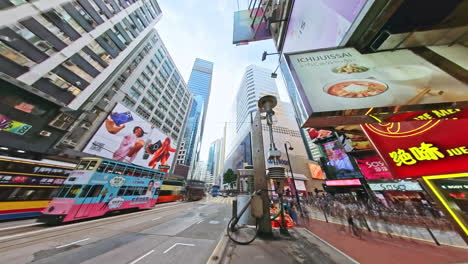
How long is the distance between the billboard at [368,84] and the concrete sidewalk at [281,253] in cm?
346

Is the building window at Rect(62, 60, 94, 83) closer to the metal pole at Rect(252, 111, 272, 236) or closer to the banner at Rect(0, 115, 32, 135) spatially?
the banner at Rect(0, 115, 32, 135)

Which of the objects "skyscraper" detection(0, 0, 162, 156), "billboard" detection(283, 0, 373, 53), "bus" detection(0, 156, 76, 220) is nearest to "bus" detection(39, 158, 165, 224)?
"bus" detection(0, 156, 76, 220)

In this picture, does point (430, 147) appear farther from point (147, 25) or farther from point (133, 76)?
point (147, 25)

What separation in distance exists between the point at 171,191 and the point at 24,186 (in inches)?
617

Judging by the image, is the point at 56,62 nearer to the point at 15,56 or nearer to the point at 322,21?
the point at 15,56

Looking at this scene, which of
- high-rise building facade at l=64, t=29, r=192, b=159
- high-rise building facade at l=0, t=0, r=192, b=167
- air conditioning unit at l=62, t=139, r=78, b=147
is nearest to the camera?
high-rise building facade at l=0, t=0, r=192, b=167

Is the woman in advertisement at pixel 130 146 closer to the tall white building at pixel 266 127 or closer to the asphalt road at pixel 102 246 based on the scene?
the asphalt road at pixel 102 246

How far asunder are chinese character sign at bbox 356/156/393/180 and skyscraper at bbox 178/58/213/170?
4811 centimetres

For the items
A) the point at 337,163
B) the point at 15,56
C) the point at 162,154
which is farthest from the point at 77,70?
the point at 337,163

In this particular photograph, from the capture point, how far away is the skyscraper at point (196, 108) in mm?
52312

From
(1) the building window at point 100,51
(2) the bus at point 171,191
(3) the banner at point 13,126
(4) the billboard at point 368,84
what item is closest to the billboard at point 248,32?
(4) the billboard at point 368,84

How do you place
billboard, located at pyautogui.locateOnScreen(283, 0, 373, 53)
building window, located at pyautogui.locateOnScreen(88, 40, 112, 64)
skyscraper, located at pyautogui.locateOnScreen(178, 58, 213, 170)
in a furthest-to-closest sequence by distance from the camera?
skyscraper, located at pyautogui.locateOnScreen(178, 58, 213, 170), building window, located at pyautogui.locateOnScreen(88, 40, 112, 64), billboard, located at pyautogui.locateOnScreen(283, 0, 373, 53)

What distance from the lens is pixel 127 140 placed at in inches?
683

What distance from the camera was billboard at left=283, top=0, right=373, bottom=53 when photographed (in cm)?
256
